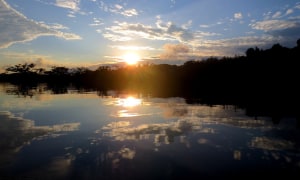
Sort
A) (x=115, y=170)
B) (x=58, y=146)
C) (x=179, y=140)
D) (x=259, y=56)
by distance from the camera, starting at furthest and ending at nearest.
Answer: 1. (x=259, y=56)
2. (x=179, y=140)
3. (x=58, y=146)
4. (x=115, y=170)

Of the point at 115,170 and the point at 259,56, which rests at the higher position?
the point at 259,56

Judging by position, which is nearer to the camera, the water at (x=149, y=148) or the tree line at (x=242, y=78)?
the water at (x=149, y=148)

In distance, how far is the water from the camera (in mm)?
10922

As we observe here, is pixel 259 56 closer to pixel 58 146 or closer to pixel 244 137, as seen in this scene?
pixel 244 137

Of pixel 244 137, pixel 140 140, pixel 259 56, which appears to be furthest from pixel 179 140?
pixel 259 56

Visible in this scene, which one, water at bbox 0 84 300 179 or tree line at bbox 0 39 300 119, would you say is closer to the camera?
water at bbox 0 84 300 179

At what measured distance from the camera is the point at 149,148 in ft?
46.7

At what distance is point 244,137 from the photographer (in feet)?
54.5

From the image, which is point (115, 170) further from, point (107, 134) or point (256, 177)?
point (107, 134)

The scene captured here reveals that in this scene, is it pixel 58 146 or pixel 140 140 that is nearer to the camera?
pixel 58 146

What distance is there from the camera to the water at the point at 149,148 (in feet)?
35.8

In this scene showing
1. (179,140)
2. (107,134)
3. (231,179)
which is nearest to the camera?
(231,179)

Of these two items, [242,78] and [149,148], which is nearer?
[149,148]

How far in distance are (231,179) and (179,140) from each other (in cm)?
584
